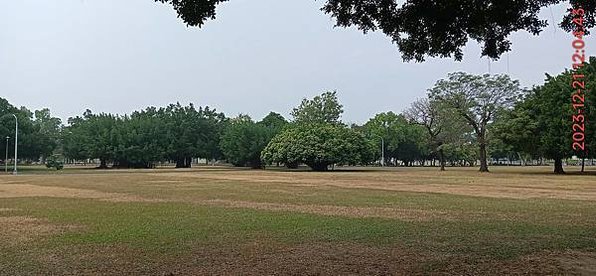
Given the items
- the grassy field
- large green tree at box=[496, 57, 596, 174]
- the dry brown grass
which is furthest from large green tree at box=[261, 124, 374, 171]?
the dry brown grass

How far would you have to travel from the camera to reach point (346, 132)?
241 ft

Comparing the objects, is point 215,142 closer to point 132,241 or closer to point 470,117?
point 470,117

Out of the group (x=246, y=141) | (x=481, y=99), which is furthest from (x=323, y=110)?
(x=481, y=99)

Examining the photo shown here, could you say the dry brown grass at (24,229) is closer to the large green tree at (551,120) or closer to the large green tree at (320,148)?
the large green tree at (551,120)

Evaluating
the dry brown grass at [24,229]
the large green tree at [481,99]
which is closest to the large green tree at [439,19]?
the dry brown grass at [24,229]

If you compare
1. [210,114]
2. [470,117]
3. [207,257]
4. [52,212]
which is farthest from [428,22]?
[210,114]

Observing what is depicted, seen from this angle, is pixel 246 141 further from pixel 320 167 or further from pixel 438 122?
pixel 438 122

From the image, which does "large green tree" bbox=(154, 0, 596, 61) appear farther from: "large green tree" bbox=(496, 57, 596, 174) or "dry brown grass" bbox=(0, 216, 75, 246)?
"large green tree" bbox=(496, 57, 596, 174)

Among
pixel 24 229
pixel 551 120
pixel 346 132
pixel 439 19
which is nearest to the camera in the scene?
pixel 439 19

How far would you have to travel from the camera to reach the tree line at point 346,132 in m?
52.0

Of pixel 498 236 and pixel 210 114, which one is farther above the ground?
pixel 210 114

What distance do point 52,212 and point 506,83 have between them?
54927mm

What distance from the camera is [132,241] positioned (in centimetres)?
1088

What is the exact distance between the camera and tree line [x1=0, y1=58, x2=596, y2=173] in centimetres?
5200
